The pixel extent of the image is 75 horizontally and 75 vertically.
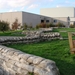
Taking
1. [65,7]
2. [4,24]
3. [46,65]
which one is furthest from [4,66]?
[65,7]

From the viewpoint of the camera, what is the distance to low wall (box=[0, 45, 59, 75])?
4506mm

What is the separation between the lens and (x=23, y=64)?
209 inches

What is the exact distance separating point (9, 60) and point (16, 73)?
0.63 metres

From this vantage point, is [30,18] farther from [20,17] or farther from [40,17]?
[40,17]

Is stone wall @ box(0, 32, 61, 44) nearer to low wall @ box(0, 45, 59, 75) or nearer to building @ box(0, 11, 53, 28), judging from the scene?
low wall @ box(0, 45, 59, 75)

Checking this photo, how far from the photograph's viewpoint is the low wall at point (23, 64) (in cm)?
451

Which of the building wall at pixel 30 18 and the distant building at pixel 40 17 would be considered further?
the building wall at pixel 30 18

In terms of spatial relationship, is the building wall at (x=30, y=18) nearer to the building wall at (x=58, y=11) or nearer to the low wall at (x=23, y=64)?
the building wall at (x=58, y=11)

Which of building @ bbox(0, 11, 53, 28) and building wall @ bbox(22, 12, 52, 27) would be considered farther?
building wall @ bbox(22, 12, 52, 27)

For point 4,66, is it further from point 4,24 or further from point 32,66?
point 4,24

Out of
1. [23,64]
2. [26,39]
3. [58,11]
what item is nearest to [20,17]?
[26,39]

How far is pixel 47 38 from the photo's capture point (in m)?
13.4

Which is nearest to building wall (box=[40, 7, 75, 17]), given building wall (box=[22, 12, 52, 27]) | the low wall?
building wall (box=[22, 12, 52, 27])

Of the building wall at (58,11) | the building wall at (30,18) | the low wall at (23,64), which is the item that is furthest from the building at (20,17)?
the low wall at (23,64)
